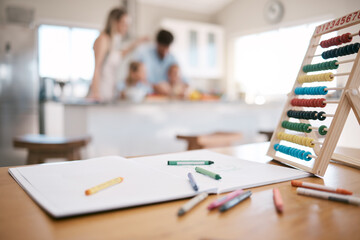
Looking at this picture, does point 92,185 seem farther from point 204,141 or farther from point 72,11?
point 72,11

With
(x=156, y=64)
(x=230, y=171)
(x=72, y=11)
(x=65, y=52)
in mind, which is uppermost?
(x=72, y=11)

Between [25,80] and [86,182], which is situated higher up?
[25,80]

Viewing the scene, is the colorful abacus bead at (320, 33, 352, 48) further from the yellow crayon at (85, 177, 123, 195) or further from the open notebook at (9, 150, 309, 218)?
the yellow crayon at (85, 177, 123, 195)

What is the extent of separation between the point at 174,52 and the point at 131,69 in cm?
251

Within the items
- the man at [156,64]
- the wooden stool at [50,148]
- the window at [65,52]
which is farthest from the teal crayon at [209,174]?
the window at [65,52]

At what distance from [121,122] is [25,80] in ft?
9.17

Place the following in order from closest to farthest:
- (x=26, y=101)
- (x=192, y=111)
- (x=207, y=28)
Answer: (x=192, y=111) < (x=26, y=101) < (x=207, y=28)

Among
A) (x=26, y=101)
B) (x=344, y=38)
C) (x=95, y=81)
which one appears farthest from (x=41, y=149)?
(x=26, y=101)

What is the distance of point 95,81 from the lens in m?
2.80

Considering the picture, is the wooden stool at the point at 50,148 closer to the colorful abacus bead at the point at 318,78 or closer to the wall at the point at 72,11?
the colorful abacus bead at the point at 318,78

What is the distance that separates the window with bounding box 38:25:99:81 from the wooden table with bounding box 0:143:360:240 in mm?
4978

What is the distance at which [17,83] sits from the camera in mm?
4332

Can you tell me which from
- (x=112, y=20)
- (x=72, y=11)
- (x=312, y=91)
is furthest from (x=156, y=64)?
(x=312, y=91)

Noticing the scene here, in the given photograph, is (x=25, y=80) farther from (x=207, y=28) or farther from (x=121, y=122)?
(x=207, y=28)
